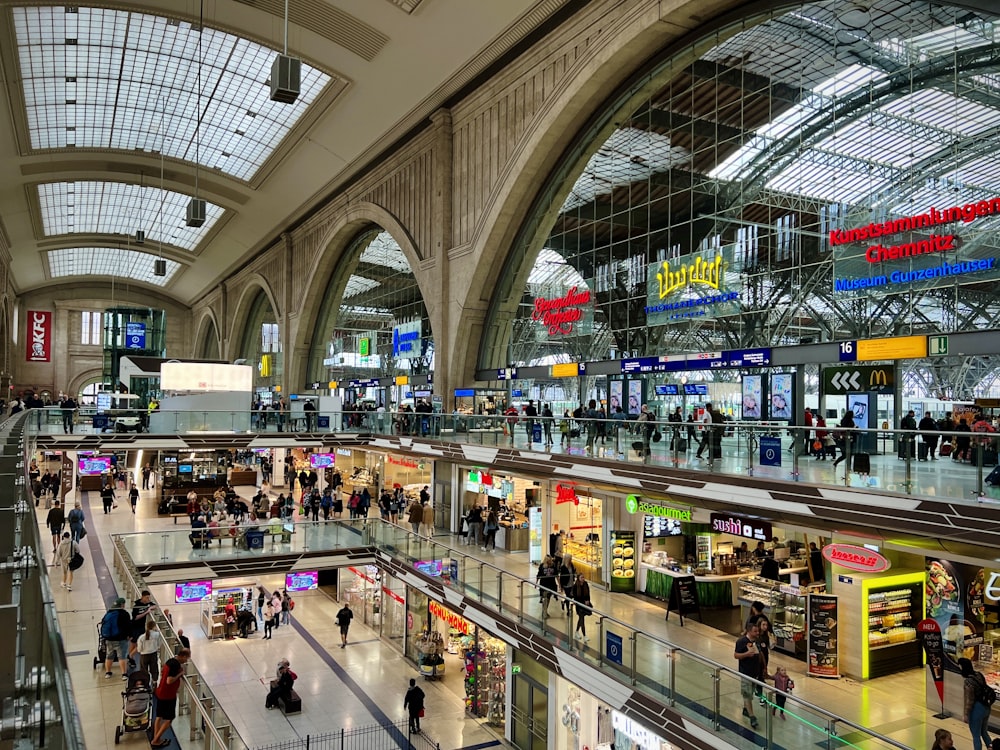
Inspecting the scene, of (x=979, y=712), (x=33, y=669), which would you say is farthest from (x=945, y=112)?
(x=33, y=669)

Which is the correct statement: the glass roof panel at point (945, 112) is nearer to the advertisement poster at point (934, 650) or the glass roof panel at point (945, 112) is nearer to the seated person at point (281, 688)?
the advertisement poster at point (934, 650)

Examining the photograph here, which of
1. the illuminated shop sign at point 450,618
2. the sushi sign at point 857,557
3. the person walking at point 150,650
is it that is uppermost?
the sushi sign at point 857,557

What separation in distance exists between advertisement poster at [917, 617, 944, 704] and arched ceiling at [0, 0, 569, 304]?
17820 millimetres

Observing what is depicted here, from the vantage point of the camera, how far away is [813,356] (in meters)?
15.9

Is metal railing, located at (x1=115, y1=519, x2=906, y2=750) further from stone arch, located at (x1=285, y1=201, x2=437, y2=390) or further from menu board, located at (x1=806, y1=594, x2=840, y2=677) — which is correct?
stone arch, located at (x1=285, y1=201, x2=437, y2=390)

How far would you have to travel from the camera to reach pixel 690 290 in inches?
770

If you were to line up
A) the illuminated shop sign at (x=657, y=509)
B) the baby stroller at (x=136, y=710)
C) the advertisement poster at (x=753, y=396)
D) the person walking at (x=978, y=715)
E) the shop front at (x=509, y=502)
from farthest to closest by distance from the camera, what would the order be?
the shop front at (x=509, y=502), the advertisement poster at (x=753, y=396), the illuminated shop sign at (x=657, y=509), the baby stroller at (x=136, y=710), the person walking at (x=978, y=715)

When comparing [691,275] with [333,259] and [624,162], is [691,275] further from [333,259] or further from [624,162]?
[333,259]

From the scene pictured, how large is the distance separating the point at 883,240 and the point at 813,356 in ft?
8.88

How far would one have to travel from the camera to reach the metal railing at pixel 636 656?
27.1ft

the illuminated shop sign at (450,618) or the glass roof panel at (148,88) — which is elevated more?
the glass roof panel at (148,88)

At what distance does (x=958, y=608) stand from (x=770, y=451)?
13.0ft

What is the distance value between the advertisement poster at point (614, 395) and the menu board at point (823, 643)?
9.28 metres

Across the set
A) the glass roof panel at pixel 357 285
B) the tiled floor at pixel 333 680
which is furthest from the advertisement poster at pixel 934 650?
the glass roof panel at pixel 357 285
